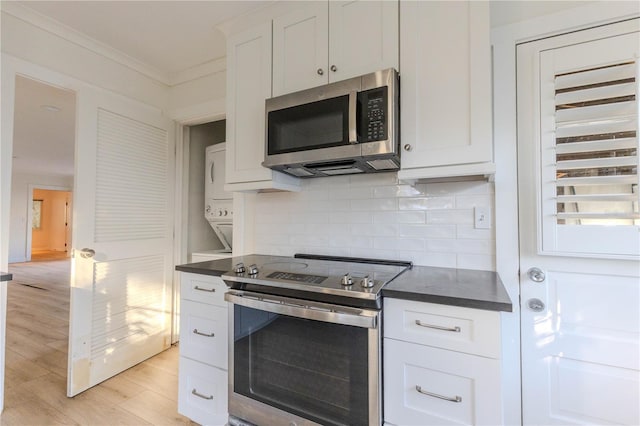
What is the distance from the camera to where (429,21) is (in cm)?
142

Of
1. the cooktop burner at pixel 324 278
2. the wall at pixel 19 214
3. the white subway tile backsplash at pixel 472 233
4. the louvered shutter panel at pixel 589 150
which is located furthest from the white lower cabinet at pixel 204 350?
the wall at pixel 19 214

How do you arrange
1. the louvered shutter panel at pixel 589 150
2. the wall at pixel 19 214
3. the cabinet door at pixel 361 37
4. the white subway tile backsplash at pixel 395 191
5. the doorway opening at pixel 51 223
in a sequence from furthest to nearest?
1. the doorway opening at pixel 51 223
2. the wall at pixel 19 214
3. the white subway tile backsplash at pixel 395 191
4. the cabinet door at pixel 361 37
5. the louvered shutter panel at pixel 589 150

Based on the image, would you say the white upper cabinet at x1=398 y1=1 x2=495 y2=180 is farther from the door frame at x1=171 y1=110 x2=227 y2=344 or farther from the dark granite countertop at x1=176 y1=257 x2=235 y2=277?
the door frame at x1=171 y1=110 x2=227 y2=344

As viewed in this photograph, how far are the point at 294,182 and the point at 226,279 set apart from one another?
79 centimetres

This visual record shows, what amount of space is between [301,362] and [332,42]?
1611mm

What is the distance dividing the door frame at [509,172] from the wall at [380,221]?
61 mm

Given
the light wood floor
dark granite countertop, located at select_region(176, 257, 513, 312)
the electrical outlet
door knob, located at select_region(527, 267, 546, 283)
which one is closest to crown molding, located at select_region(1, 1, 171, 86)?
dark granite countertop, located at select_region(176, 257, 513, 312)

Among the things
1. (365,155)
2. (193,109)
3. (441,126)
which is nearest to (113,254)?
(193,109)

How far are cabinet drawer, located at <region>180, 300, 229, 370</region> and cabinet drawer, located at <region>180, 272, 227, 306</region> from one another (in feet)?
0.11

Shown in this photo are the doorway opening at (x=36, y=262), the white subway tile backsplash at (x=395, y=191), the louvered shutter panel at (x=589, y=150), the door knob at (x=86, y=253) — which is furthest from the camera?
the doorway opening at (x=36, y=262)

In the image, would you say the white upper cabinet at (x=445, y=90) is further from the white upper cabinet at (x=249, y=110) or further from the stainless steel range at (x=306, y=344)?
the white upper cabinet at (x=249, y=110)

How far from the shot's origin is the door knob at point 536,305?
1.43m

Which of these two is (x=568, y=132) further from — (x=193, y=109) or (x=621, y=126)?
(x=193, y=109)

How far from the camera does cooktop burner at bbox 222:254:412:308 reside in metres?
1.19
